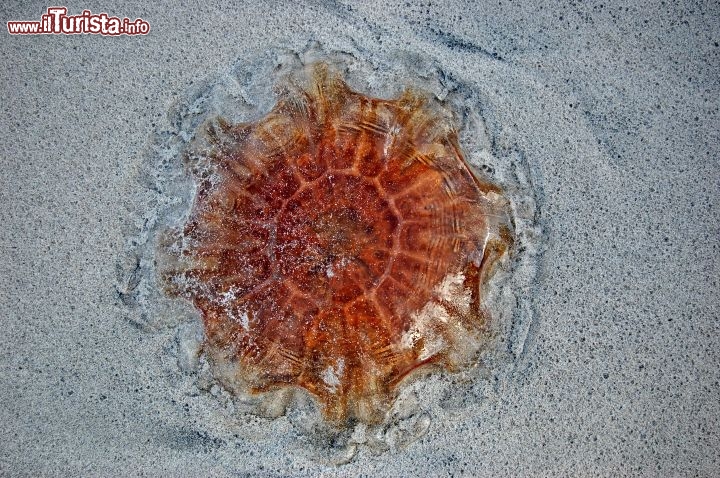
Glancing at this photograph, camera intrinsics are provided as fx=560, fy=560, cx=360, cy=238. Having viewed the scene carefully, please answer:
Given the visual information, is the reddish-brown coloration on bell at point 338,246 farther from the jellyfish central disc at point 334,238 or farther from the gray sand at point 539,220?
the gray sand at point 539,220

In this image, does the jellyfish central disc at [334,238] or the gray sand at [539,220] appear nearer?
the jellyfish central disc at [334,238]

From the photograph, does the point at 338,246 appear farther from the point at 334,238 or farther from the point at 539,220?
the point at 539,220

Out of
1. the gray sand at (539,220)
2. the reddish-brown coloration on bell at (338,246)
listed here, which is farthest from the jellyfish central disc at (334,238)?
the gray sand at (539,220)

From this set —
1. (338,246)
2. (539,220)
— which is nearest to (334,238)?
(338,246)

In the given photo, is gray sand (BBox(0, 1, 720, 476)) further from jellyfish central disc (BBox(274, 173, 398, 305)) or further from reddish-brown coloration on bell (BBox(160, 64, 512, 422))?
jellyfish central disc (BBox(274, 173, 398, 305))

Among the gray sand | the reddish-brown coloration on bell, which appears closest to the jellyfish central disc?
the reddish-brown coloration on bell

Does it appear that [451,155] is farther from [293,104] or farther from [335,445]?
[335,445]

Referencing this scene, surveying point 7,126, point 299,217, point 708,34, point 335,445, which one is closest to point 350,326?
point 299,217
